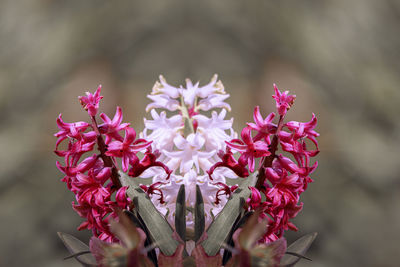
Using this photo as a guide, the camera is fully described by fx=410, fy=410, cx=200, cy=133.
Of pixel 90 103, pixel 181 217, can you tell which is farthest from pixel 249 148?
pixel 90 103

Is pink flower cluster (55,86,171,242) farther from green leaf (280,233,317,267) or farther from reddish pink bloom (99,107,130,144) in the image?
green leaf (280,233,317,267)

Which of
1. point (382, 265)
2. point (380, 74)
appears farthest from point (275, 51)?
point (382, 265)

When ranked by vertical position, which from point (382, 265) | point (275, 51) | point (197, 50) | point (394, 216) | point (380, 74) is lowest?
point (382, 265)

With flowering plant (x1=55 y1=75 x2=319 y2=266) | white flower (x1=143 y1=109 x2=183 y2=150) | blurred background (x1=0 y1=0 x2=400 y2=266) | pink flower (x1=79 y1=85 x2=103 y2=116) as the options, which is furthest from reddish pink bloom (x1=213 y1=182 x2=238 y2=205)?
blurred background (x1=0 y1=0 x2=400 y2=266)

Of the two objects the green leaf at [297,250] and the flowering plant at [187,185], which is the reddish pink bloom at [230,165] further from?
the green leaf at [297,250]

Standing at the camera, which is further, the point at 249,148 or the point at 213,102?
the point at 213,102

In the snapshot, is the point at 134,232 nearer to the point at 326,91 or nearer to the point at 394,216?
the point at 326,91

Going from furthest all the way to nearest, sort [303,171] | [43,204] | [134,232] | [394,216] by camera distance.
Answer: [394,216] → [43,204] → [303,171] → [134,232]

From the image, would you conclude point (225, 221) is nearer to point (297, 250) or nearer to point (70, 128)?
point (297, 250)
